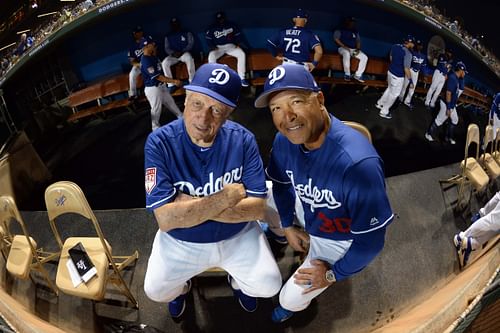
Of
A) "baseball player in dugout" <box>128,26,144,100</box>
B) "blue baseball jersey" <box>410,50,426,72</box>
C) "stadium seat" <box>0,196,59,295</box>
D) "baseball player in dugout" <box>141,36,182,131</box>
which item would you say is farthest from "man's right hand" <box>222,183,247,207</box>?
"stadium seat" <box>0,196,59,295</box>

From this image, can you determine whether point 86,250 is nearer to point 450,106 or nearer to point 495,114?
point 450,106

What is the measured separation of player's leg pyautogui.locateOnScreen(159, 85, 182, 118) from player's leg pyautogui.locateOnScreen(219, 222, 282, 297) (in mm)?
770

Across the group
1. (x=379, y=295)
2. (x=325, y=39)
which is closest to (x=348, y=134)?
(x=325, y=39)

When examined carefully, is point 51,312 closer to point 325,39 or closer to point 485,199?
point 325,39

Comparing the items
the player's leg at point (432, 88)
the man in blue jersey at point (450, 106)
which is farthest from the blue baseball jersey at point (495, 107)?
the player's leg at point (432, 88)

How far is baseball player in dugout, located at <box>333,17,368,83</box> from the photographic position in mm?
1779

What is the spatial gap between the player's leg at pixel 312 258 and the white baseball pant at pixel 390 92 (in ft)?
2.37

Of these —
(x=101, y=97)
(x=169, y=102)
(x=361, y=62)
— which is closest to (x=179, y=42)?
(x=169, y=102)

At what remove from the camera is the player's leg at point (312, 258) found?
6.99ft

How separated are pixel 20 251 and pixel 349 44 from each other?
2.11 meters

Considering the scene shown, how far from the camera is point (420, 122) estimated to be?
1932mm

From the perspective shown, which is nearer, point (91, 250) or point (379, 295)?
point (379, 295)

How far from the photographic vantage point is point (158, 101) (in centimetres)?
206

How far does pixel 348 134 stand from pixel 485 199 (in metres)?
0.75
